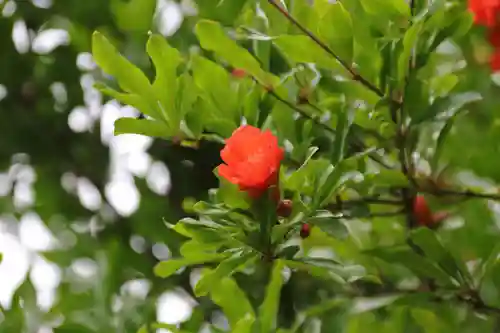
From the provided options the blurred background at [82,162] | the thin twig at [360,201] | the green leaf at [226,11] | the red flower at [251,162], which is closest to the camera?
the red flower at [251,162]

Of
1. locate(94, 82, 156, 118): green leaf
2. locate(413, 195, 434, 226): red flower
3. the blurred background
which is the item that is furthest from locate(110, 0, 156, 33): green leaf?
locate(413, 195, 434, 226): red flower

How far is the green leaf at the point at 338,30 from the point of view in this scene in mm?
476

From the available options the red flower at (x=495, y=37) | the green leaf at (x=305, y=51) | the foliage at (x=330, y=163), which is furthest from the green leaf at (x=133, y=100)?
the red flower at (x=495, y=37)

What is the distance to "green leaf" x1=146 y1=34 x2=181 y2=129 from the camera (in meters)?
0.50

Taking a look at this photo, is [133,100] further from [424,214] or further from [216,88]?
[424,214]

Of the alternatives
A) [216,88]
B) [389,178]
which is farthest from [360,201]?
[216,88]

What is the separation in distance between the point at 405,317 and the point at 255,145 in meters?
0.24

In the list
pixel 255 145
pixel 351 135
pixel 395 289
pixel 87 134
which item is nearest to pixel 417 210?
pixel 395 289

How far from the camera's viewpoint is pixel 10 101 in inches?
33.9

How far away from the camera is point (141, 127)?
0.50 m

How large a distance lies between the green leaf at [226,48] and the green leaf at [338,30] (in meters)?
0.06

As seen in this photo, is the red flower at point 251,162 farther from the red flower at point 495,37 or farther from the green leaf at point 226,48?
the red flower at point 495,37

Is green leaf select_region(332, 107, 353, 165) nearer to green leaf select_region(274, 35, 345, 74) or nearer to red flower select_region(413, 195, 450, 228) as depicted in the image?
green leaf select_region(274, 35, 345, 74)

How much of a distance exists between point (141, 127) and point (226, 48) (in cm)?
9
